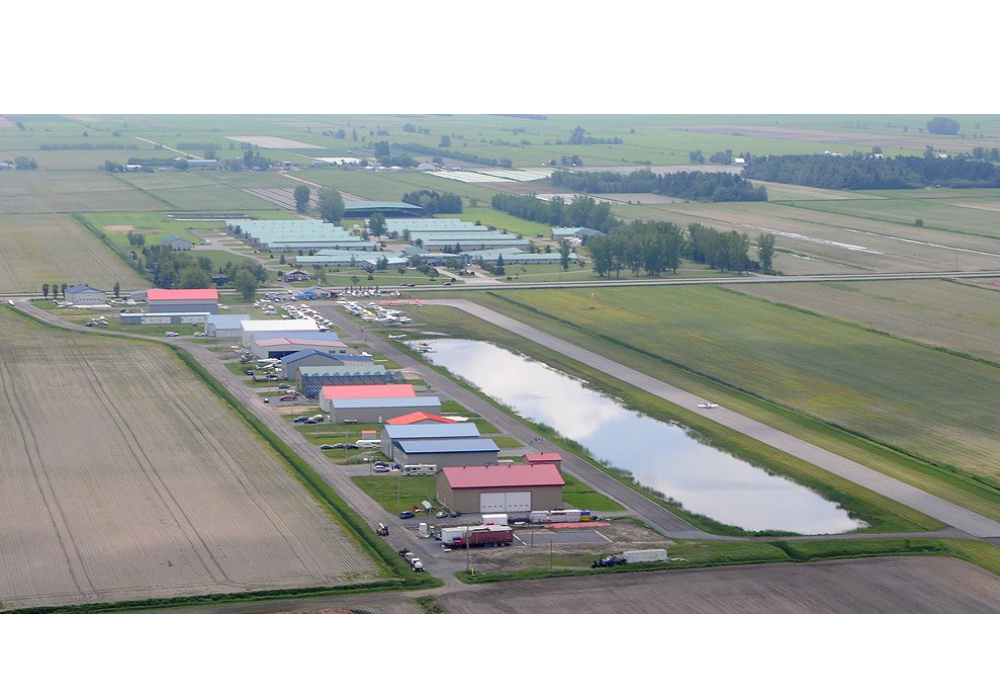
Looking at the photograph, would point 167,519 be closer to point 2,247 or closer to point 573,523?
point 573,523

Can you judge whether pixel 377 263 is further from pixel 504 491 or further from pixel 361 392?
pixel 504 491

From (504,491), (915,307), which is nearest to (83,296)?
(504,491)

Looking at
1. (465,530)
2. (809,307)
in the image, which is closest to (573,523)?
(465,530)

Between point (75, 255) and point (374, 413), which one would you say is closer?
point (374, 413)

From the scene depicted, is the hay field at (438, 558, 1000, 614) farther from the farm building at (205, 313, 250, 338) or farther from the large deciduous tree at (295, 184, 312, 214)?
the large deciduous tree at (295, 184, 312, 214)

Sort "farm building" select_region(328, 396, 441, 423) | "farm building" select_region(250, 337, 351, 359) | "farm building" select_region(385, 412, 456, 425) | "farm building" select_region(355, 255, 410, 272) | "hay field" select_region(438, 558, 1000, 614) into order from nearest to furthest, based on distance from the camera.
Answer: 1. "hay field" select_region(438, 558, 1000, 614)
2. "farm building" select_region(385, 412, 456, 425)
3. "farm building" select_region(328, 396, 441, 423)
4. "farm building" select_region(250, 337, 351, 359)
5. "farm building" select_region(355, 255, 410, 272)

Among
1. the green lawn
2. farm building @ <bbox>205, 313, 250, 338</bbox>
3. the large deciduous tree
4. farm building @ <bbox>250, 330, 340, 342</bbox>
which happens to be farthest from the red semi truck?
the large deciduous tree
